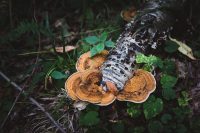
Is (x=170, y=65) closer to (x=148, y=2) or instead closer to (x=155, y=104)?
(x=155, y=104)

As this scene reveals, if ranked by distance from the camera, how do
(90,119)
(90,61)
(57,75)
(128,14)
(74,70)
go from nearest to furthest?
(90,119) → (90,61) → (57,75) → (74,70) → (128,14)

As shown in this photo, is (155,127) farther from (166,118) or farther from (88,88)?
(88,88)

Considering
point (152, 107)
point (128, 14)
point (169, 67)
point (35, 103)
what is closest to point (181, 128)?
point (152, 107)

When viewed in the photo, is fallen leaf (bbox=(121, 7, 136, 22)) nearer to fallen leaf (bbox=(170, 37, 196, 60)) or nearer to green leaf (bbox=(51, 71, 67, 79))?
fallen leaf (bbox=(170, 37, 196, 60))

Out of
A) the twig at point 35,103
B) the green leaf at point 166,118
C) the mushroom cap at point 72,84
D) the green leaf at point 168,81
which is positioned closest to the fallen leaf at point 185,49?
the green leaf at point 168,81

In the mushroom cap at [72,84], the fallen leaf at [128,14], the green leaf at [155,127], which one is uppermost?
the fallen leaf at [128,14]

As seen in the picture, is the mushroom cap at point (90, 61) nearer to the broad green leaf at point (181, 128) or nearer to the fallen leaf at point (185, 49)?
the fallen leaf at point (185, 49)

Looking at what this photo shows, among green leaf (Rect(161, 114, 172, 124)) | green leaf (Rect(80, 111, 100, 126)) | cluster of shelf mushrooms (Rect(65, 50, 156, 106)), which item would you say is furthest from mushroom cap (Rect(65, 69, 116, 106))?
green leaf (Rect(161, 114, 172, 124))
